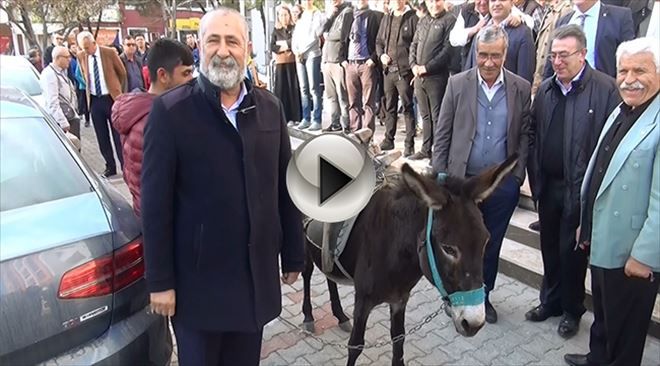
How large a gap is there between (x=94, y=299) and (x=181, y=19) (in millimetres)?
50462

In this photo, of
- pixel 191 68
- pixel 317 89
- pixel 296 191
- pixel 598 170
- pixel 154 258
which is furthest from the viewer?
pixel 317 89

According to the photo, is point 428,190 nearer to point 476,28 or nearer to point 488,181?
point 488,181

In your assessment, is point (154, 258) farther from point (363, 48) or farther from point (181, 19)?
point (181, 19)

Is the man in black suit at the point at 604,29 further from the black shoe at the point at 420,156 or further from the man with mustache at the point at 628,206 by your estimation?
the black shoe at the point at 420,156

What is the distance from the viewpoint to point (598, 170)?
296cm

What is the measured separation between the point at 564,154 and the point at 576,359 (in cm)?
145

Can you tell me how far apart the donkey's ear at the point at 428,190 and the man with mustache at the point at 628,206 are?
110 centimetres

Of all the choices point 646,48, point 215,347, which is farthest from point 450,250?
point 646,48

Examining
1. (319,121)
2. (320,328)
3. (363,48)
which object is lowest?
(320,328)

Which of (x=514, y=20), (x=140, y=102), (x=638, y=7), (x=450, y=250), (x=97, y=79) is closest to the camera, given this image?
(x=450, y=250)

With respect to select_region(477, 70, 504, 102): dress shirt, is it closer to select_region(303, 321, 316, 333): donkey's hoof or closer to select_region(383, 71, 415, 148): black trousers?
select_region(303, 321, 316, 333): donkey's hoof

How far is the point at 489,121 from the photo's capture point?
3.60 metres

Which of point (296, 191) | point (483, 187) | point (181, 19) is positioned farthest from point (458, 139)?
point (181, 19)
